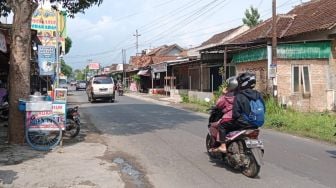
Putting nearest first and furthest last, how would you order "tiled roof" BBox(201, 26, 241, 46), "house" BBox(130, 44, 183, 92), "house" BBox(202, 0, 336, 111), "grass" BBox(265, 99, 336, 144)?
"grass" BBox(265, 99, 336, 144) → "house" BBox(202, 0, 336, 111) → "tiled roof" BBox(201, 26, 241, 46) → "house" BBox(130, 44, 183, 92)

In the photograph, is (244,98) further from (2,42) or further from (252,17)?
(252,17)

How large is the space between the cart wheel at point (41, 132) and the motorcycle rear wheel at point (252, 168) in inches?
195

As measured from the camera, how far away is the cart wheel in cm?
1146

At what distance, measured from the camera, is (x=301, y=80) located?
82.6 ft

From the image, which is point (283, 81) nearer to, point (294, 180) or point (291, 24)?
point (291, 24)

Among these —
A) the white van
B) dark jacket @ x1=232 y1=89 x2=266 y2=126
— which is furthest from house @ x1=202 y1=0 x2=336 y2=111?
dark jacket @ x1=232 y1=89 x2=266 y2=126

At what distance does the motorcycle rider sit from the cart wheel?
431cm

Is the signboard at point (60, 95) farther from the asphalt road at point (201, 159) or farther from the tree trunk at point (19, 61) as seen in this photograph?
the asphalt road at point (201, 159)

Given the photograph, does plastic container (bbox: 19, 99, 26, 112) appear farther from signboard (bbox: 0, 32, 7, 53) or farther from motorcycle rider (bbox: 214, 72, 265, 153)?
motorcycle rider (bbox: 214, 72, 265, 153)

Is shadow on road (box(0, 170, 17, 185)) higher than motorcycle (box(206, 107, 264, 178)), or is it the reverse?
motorcycle (box(206, 107, 264, 178))

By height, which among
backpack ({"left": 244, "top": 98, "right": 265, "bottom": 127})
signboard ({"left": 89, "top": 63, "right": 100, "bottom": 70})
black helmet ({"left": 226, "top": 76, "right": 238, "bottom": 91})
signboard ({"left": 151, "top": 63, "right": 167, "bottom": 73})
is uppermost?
signboard ({"left": 89, "top": 63, "right": 100, "bottom": 70})

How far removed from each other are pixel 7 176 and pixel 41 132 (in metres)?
3.24

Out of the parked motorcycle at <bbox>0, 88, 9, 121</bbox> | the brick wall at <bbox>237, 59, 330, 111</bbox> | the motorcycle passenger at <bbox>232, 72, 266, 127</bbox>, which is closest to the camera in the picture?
the motorcycle passenger at <bbox>232, 72, 266, 127</bbox>

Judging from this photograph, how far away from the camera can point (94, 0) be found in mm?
15062
